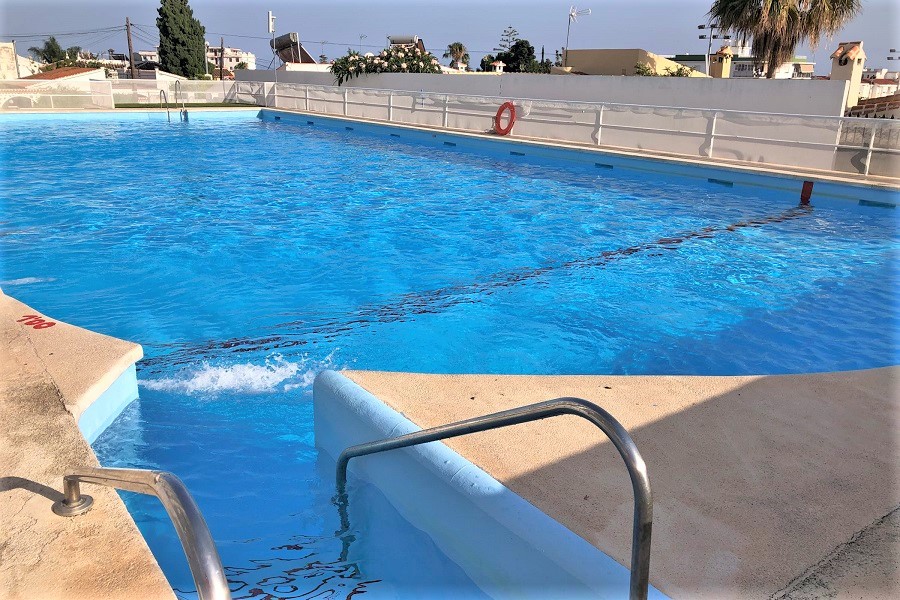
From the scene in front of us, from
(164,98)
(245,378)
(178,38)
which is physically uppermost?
(178,38)

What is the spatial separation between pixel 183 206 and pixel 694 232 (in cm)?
748

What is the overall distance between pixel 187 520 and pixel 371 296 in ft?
17.7

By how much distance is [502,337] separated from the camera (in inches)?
232

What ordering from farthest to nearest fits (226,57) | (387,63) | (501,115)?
(226,57) → (387,63) → (501,115)

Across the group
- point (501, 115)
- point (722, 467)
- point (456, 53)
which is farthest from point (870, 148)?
point (456, 53)

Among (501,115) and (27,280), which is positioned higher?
(501,115)

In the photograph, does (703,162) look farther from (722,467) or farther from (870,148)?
(722,467)

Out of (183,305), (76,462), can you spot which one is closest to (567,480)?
(76,462)

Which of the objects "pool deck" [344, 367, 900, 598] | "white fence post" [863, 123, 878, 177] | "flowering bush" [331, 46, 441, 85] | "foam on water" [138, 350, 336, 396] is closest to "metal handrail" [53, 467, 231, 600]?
"pool deck" [344, 367, 900, 598]

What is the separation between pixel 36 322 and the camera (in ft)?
14.5

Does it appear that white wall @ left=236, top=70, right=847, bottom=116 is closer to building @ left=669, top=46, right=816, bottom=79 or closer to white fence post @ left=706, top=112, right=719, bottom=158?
white fence post @ left=706, top=112, right=719, bottom=158

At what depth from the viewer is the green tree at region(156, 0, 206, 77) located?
49188 mm

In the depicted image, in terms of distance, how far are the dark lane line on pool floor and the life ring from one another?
8.06 metres

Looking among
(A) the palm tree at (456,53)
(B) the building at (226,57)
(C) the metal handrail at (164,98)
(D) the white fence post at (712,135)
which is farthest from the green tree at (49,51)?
(D) the white fence post at (712,135)
